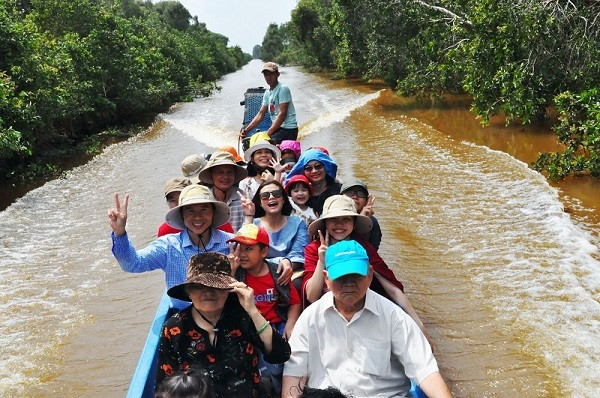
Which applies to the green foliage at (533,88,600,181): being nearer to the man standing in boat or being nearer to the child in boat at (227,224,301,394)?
the man standing in boat

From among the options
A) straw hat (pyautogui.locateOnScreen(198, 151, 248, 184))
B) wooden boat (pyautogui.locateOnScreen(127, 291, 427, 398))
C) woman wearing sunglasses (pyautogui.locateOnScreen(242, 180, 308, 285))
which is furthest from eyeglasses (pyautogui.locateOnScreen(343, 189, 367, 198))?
wooden boat (pyautogui.locateOnScreen(127, 291, 427, 398))

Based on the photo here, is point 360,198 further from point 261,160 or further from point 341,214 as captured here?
point 261,160

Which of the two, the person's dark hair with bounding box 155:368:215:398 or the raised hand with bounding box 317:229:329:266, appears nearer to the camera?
the person's dark hair with bounding box 155:368:215:398

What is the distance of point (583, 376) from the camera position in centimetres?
393

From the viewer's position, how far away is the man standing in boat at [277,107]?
6.62 metres

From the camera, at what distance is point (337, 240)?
3309 millimetres

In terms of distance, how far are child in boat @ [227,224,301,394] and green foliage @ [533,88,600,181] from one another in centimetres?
550

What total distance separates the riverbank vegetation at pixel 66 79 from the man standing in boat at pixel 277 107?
3.73 m

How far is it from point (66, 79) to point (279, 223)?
10.2 metres

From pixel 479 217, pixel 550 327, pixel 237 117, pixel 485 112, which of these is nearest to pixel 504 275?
pixel 550 327

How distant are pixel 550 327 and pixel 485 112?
20.0 feet

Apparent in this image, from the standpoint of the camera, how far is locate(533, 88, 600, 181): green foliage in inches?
288

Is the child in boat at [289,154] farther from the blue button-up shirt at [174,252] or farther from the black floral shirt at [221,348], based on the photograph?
the black floral shirt at [221,348]

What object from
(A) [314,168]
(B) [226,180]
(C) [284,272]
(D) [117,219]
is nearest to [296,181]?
(A) [314,168]
